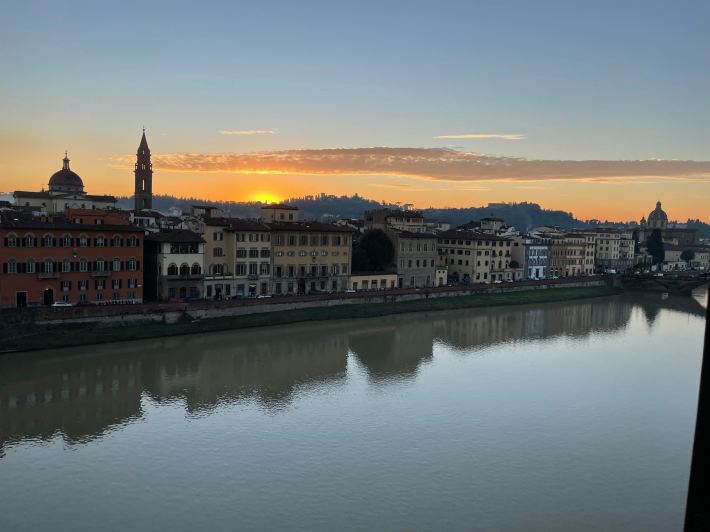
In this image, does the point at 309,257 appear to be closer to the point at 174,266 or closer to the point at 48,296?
the point at 174,266

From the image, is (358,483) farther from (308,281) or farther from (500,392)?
(308,281)

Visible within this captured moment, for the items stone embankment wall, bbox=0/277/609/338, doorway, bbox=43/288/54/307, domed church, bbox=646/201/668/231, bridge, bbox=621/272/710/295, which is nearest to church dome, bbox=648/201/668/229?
domed church, bbox=646/201/668/231

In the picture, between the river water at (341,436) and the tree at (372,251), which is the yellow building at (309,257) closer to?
the tree at (372,251)

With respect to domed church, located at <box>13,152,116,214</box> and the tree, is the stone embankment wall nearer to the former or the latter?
the tree

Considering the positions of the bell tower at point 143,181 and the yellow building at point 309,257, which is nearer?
the yellow building at point 309,257

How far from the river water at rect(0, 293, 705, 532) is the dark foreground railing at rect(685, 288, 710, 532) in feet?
28.9

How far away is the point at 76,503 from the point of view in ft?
42.2

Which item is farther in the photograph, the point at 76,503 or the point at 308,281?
the point at 308,281

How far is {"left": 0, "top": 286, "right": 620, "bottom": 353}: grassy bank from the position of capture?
85.4 ft

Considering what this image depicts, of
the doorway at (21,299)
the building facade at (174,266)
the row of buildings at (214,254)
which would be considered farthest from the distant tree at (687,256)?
the doorway at (21,299)

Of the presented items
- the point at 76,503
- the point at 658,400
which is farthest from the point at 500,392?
the point at 76,503

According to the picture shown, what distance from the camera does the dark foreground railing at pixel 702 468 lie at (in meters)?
3.91

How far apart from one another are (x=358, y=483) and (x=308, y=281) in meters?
27.3

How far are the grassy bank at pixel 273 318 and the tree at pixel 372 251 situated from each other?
4.90 meters
